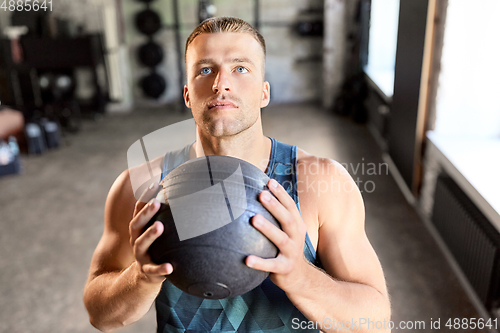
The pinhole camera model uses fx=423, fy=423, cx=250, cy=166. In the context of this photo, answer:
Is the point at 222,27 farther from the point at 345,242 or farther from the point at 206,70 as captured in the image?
the point at 345,242

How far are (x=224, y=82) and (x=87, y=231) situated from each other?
9.39 ft

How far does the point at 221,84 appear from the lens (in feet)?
3.55

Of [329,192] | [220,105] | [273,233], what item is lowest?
[329,192]

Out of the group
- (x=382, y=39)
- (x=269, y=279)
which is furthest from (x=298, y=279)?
(x=382, y=39)

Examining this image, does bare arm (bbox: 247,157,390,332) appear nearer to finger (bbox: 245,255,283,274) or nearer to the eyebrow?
finger (bbox: 245,255,283,274)

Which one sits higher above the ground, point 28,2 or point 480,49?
point 28,2

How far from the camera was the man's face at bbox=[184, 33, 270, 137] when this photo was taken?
1.10m

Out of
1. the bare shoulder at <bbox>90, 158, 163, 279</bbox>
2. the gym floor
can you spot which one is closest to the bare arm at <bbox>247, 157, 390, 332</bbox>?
the bare shoulder at <bbox>90, 158, 163, 279</bbox>

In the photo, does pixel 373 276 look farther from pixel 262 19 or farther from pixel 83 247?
pixel 262 19

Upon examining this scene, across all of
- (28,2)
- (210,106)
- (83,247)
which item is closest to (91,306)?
(210,106)

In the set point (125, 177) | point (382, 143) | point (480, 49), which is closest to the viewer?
point (125, 177)

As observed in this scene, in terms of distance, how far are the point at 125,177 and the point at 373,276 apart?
83cm

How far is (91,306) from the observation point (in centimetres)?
127

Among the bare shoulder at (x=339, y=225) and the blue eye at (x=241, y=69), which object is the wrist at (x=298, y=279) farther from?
the blue eye at (x=241, y=69)
